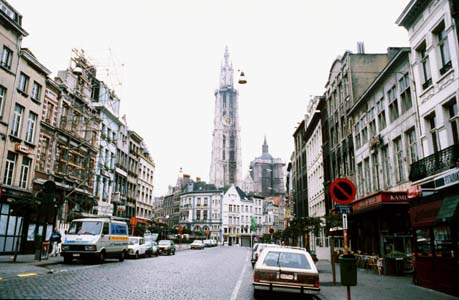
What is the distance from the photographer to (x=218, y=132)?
13950cm

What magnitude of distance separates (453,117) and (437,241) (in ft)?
15.8

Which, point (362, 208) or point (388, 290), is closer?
point (388, 290)

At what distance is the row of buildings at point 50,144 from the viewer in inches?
952

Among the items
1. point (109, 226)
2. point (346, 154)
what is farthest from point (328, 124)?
point (109, 226)

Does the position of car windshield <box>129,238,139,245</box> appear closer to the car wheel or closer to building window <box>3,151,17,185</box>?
the car wheel

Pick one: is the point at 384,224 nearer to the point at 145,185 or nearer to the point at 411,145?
the point at 411,145

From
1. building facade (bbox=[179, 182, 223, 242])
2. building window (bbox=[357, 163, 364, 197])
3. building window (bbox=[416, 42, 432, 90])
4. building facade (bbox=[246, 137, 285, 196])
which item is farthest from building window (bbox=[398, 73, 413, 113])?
building facade (bbox=[246, 137, 285, 196])

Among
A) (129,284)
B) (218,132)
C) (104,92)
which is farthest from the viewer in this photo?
(218,132)

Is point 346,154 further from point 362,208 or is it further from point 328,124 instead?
point 362,208

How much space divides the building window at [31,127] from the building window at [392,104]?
79.6 ft

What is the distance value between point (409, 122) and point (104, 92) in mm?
33669

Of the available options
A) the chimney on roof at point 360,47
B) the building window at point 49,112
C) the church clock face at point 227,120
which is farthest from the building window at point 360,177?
the church clock face at point 227,120

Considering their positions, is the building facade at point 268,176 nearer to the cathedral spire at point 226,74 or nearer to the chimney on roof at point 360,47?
the cathedral spire at point 226,74

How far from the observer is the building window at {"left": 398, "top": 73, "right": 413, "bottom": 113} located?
62.0 feet
